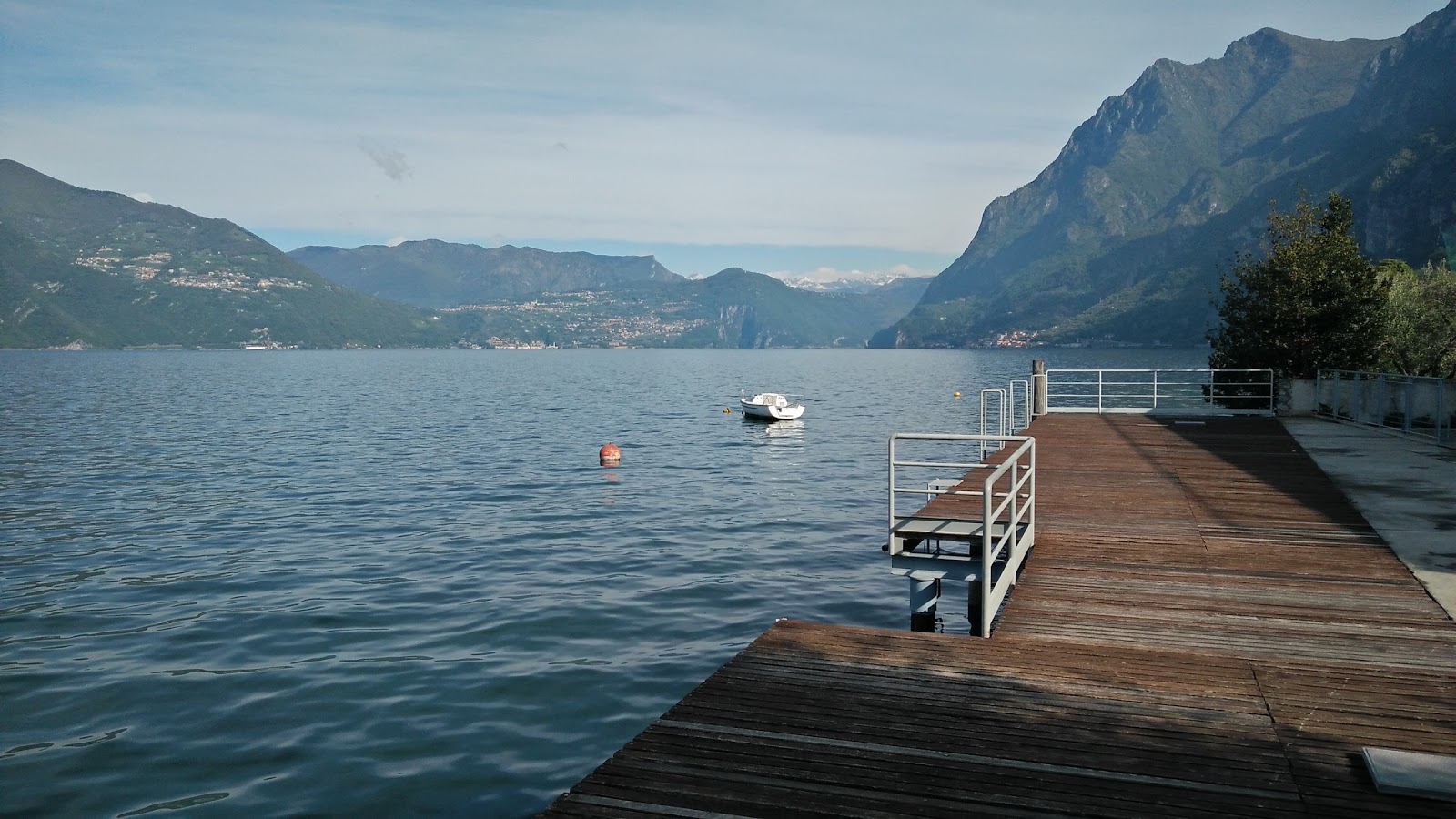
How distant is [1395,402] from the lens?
28.8m

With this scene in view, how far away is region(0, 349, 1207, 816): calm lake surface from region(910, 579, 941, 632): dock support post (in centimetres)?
262

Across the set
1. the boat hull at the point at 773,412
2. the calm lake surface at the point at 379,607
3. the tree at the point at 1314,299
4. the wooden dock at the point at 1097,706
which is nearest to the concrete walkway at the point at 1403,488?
the wooden dock at the point at 1097,706

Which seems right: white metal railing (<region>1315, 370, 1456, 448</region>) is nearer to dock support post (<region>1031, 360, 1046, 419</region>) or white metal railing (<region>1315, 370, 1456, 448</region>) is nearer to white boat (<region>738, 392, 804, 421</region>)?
dock support post (<region>1031, 360, 1046, 419</region>)

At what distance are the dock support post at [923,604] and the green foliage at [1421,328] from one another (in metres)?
39.8

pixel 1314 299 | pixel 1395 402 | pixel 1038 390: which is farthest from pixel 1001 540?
pixel 1314 299

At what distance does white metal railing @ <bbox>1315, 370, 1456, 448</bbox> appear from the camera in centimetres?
2581

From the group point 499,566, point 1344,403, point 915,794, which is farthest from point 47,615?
point 1344,403

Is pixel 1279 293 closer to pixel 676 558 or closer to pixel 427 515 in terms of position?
pixel 676 558

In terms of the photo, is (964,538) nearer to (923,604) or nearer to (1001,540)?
(1001,540)

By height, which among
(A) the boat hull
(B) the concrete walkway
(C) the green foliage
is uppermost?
(C) the green foliage

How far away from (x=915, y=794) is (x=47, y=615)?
16278 millimetres

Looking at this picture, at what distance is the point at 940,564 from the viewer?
13.4m

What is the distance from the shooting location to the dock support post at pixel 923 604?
1384 centimetres

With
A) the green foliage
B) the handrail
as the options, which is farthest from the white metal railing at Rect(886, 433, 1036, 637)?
the green foliage
